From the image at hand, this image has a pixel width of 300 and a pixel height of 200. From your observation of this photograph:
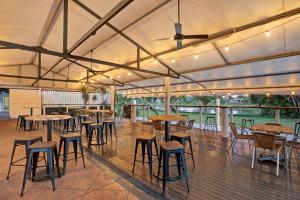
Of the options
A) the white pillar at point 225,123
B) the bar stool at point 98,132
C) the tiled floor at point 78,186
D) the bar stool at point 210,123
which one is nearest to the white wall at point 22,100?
the bar stool at point 98,132

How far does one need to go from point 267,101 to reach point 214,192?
1395 centimetres

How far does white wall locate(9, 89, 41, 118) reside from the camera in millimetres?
11859

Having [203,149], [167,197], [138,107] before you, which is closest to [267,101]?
[138,107]

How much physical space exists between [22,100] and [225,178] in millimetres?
14190

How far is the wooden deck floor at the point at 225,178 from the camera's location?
89.3 inches

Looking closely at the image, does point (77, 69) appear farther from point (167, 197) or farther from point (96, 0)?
point (167, 197)

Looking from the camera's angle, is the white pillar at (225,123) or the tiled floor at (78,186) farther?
the white pillar at (225,123)

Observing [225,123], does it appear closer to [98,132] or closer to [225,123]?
[225,123]

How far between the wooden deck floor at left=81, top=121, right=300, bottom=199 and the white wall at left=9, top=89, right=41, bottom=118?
1107cm

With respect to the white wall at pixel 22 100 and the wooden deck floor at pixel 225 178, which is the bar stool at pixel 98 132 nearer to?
the wooden deck floor at pixel 225 178

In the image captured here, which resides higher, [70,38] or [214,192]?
[70,38]

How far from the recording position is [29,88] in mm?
12344

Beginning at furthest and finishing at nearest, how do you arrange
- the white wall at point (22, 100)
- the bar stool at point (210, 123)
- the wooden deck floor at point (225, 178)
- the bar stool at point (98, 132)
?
the white wall at point (22, 100), the bar stool at point (210, 123), the bar stool at point (98, 132), the wooden deck floor at point (225, 178)

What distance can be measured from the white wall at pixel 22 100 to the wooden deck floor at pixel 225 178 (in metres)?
11.1
